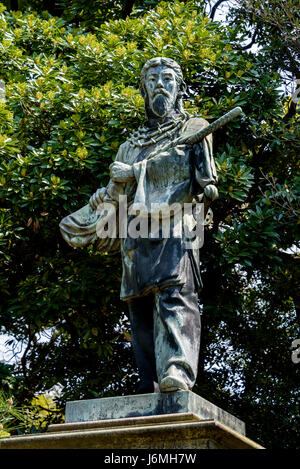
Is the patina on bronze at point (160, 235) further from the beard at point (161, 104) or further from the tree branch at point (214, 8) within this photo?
the tree branch at point (214, 8)

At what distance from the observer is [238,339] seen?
10.1 m

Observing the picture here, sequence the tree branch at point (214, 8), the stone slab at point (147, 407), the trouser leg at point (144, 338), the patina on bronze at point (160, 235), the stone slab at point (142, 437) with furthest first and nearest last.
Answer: the tree branch at point (214, 8), the trouser leg at point (144, 338), the patina on bronze at point (160, 235), the stone slab at point (147, 407), the stone slab at point (142, 437)

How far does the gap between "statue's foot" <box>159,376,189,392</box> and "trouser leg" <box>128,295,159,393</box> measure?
32 centimetres

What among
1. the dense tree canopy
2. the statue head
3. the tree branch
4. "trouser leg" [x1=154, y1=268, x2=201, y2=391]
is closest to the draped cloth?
"trouser leg" [x1=154, y1=268, x2=201, y2=391]

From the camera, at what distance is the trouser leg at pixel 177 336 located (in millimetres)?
4574

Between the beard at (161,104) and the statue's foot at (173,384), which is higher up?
the beard at (161,104)

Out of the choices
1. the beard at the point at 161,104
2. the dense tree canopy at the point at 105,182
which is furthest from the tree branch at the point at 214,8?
the beard at the point at 161,104

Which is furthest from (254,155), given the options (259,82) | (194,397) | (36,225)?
(194,397)

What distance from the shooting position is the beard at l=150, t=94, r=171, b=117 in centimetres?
541

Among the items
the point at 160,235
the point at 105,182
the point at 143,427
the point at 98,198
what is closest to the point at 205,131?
the point at 160,235

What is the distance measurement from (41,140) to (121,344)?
2819 millimetres

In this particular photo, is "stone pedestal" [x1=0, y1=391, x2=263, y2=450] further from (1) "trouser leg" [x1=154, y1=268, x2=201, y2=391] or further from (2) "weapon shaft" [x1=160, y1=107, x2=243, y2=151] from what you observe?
(2) "weapon shaft" [x1=160, y1=107, x2=243, y2=151]

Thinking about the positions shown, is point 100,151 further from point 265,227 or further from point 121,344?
point 121,344

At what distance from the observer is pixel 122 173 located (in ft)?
17.3
